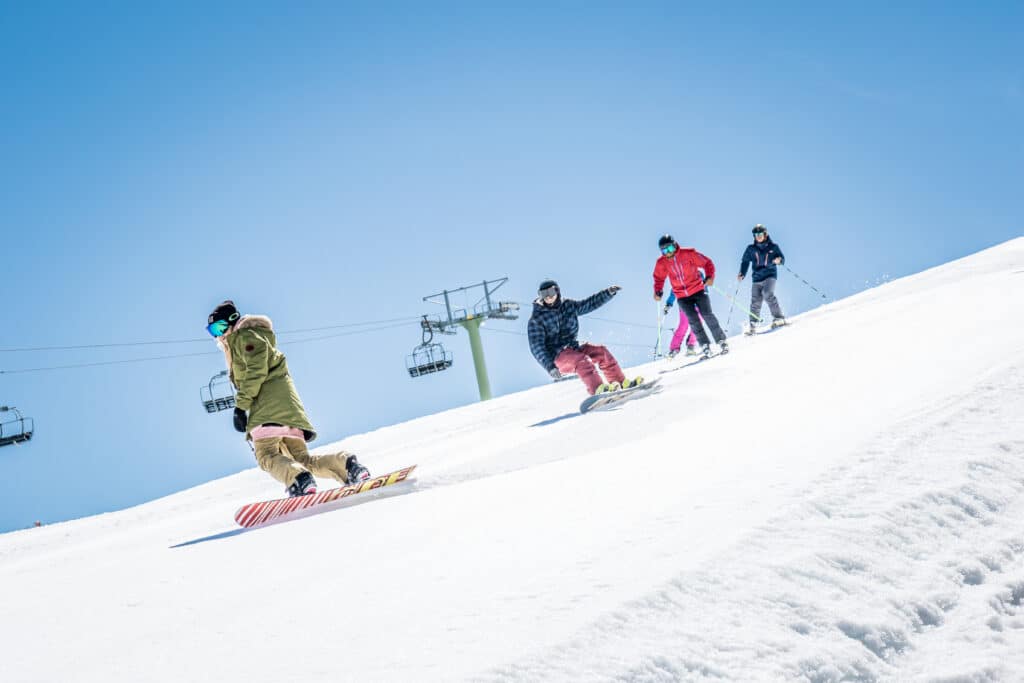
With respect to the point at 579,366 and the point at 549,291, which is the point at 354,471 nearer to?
the point at 579,366

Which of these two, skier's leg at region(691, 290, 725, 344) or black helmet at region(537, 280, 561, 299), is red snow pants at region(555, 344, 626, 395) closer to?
black helmet at region(537, 280, 561, 299)

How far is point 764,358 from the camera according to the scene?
7.95 metres

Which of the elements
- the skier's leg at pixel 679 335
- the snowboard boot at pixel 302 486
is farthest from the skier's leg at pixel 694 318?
the snowboard boot at pixel 302 486

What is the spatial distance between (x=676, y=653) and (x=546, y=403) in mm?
8710

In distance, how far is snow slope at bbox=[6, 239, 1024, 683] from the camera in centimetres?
168

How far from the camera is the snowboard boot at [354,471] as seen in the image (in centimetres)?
562

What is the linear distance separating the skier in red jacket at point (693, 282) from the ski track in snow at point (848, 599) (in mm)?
8502

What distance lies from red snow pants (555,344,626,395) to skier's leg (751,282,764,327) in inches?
260

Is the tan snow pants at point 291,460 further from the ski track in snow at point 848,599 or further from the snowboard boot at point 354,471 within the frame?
the ski track in snow at point 848,599

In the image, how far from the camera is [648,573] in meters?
1.99

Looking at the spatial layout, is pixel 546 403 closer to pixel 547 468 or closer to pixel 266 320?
pixel 266 320

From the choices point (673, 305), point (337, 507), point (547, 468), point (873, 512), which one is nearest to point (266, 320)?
Answer: point (337, 507)

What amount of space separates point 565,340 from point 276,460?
4189mm

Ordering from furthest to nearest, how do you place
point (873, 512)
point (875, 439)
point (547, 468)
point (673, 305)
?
1. point (673, 305)
2. point (547, 468)
3. point (875, 439)
4. point (873, 512)
